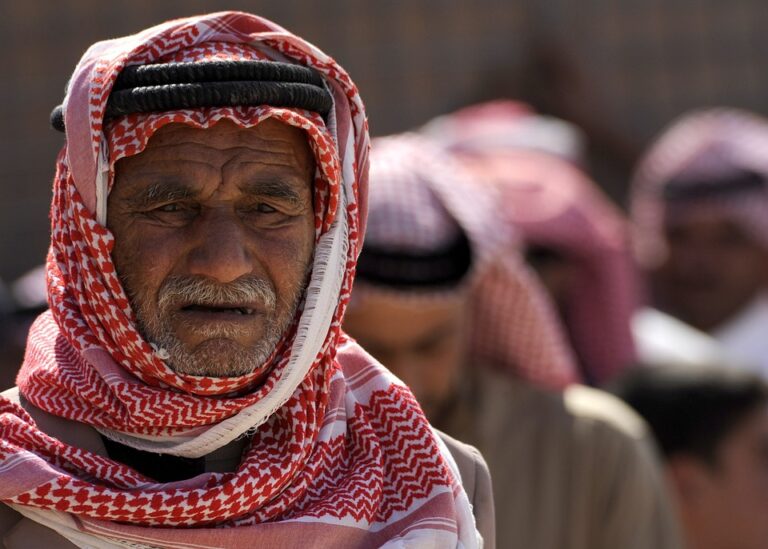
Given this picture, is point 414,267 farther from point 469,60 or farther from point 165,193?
point 469,60

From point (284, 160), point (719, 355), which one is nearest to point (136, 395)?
point (284, 160)

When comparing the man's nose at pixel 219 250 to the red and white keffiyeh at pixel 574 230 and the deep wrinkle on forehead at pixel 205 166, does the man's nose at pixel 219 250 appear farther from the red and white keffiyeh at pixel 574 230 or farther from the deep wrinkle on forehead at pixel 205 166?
the red and white keffiyeh at pixel 574 230

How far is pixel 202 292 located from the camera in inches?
151

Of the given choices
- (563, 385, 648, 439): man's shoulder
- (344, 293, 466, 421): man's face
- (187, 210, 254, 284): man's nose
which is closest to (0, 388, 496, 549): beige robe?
(187, 210, 254, 284): man's nose

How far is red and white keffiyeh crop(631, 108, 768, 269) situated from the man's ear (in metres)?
2.64

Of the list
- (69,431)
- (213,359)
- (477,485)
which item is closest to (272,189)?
(213,359)

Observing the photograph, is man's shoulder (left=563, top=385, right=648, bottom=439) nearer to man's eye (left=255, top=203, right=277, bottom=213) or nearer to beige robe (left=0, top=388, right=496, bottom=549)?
beige robe (left=0, top=388, right=496, bottom=549)

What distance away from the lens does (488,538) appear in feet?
13.8

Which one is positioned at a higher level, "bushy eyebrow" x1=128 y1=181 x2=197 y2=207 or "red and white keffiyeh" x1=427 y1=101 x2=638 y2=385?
"bushy eyebrow" x1=128 y1=181 x2=197 y2=207

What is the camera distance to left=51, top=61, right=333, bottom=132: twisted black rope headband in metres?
3.86

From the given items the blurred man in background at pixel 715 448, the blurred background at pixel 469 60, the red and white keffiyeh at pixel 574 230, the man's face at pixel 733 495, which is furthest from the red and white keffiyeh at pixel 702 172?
the man's face at pixel 733 495

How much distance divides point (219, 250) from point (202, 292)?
0.32 feet

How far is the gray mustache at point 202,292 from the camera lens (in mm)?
3822

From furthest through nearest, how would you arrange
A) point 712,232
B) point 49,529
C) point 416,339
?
point 712,232 < point 416,339 < point 49,529
